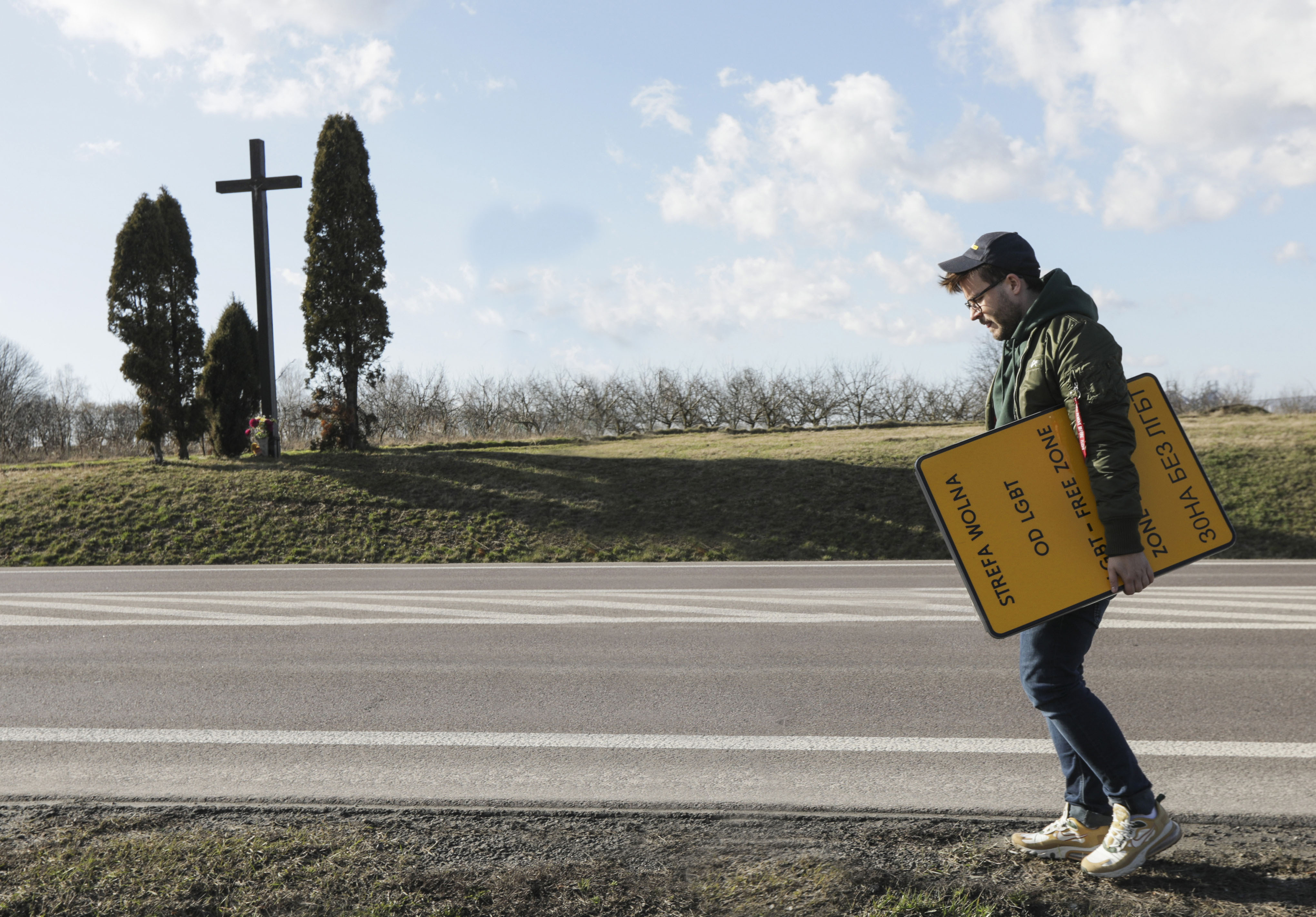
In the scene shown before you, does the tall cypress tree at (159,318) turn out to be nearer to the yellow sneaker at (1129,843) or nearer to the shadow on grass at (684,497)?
the shadow on grass at (684,497)

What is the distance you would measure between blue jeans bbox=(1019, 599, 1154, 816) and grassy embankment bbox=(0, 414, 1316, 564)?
12.2 meters

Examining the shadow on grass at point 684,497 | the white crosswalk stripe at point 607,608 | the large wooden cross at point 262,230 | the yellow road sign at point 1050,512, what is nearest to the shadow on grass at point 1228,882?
the yellow road sign at point 1050,512

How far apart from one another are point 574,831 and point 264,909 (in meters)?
1.16

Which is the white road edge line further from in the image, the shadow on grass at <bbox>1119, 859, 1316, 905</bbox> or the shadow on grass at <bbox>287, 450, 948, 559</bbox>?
the shadow on grass at <bbox>287, 450, 948, 559</bbox>

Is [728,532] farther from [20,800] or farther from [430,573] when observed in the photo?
[20,800]

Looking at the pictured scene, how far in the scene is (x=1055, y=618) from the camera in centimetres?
313

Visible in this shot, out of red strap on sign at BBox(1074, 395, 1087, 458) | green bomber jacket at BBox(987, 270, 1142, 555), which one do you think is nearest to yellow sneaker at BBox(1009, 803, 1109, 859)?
green bomber jacket at BBox(987, 270, 1142, 555)

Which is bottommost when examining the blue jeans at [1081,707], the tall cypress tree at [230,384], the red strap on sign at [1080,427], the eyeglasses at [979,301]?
the blue jeans at [1081,707]

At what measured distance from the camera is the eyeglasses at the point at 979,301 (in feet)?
10.6

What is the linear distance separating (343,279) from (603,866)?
2307 cm

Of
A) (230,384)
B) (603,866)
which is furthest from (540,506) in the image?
(603,866)

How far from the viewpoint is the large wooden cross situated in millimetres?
20891

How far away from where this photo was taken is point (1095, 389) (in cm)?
290

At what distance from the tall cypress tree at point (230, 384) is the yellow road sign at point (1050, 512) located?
22715 mm
